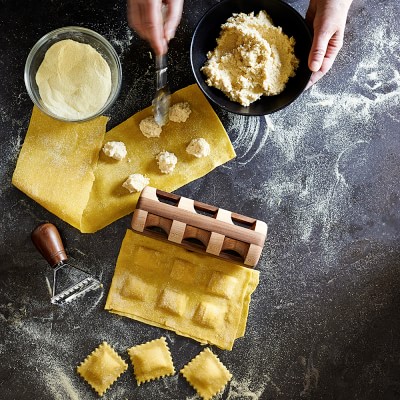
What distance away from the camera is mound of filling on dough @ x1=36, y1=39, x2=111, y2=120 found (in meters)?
1.42

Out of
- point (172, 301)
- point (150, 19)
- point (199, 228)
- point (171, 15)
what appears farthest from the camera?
point (172, 301)

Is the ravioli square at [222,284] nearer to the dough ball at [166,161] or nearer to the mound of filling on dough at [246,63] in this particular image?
the dough ball at [166,161]

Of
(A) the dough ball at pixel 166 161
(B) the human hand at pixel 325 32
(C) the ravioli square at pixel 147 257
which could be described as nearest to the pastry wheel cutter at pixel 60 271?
(C) the ravioli square at pixel 147 257

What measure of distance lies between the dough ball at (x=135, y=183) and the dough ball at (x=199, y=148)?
147mm

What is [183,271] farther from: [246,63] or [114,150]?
[246,63]

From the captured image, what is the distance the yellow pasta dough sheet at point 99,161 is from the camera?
1478mm

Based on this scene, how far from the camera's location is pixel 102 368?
1.47 meters

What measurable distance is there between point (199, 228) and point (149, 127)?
317 mm

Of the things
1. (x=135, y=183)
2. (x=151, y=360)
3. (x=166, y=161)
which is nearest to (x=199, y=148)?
(x=166, y=161)

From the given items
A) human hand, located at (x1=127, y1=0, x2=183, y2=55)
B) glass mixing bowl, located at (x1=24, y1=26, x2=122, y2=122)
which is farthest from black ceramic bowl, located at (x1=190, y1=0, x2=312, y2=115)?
glass mixing bowl, located at (x1=24, y1=26, x2=122, y2=122)

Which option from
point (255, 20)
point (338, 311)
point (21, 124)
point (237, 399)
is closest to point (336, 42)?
point (255, 20)

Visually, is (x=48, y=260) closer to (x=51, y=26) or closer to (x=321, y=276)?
(x=51, y=26)

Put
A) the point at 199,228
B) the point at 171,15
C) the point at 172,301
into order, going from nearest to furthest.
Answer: the point at 171,15, the point at 199,228, the point at 172,301

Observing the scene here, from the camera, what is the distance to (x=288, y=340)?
1523 mm
